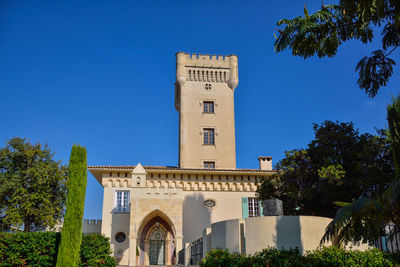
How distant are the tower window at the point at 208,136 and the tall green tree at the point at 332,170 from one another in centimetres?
1269

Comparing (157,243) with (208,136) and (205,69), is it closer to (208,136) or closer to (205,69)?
(208,136)

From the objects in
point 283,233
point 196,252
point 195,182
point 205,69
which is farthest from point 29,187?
point 283,233

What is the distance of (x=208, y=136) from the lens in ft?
115

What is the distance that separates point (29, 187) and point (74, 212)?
36.0 ft

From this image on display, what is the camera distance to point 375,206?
410 inches

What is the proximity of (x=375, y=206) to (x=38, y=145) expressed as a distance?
25.1 meters

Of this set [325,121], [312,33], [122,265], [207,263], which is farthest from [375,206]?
[122,265]

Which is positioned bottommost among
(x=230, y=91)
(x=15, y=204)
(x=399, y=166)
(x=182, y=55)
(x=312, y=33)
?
(x=399, y=166)

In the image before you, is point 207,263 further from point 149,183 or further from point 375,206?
point 149,183

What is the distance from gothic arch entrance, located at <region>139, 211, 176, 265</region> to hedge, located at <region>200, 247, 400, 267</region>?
15227 millimetres

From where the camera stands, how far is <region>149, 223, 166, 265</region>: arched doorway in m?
28.7

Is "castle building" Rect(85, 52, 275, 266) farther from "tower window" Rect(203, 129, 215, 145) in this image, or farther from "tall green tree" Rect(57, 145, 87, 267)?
"tall green tree" Rect(57, 145, 87, 267)

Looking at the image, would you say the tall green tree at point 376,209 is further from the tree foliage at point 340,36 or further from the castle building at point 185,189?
the castle building at point 185,189

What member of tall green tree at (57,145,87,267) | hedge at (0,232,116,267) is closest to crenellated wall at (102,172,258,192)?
hedge at (0,232,116,267)
